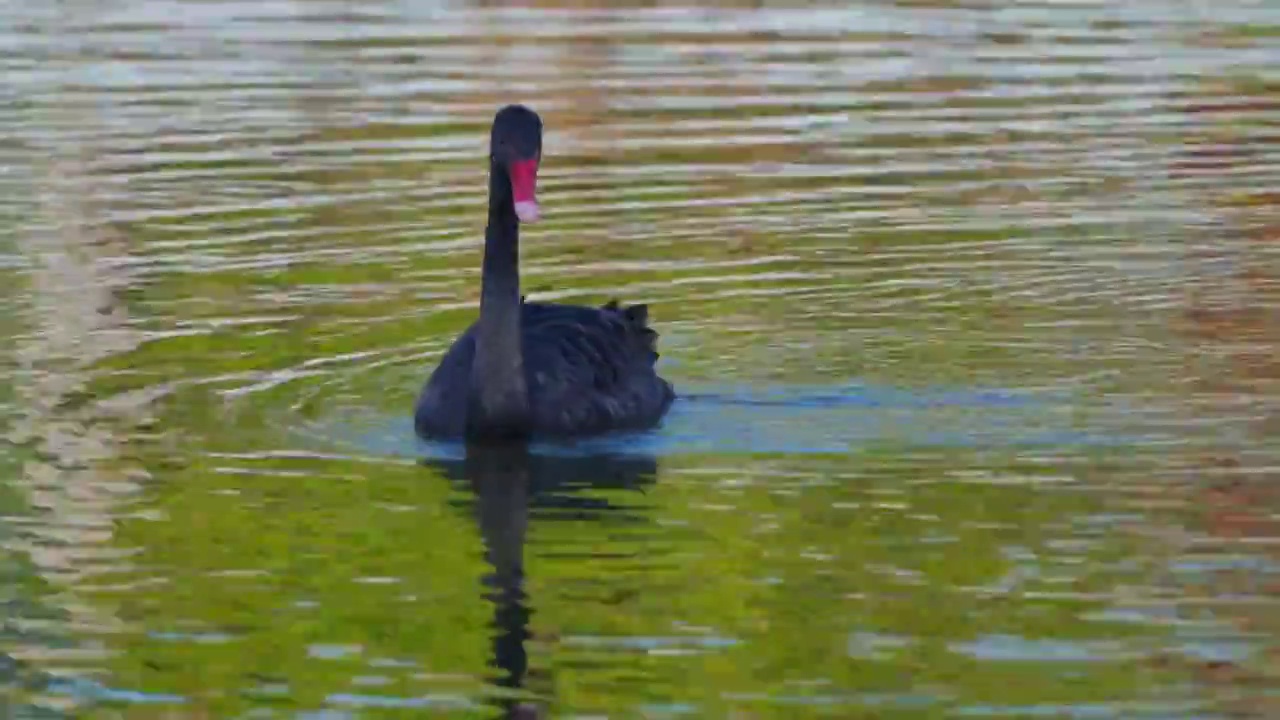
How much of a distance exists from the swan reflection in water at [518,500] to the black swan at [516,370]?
0.17m

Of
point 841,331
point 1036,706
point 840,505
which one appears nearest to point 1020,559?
point 840,505

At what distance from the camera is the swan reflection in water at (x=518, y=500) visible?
31.1 ft

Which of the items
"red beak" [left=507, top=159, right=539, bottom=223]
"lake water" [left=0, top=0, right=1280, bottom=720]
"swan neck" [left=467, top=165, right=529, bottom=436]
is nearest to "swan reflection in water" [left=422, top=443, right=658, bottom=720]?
"lake water" [left=0, top=0, right=1280, bottom=720]

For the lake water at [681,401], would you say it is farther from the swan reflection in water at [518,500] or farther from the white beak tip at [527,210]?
the white beak tip at [527,210]

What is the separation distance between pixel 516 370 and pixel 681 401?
3.57ft

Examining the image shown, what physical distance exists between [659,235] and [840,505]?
20.5 ft

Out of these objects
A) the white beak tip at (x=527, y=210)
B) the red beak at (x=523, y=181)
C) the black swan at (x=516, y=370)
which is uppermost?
the red beak at (x=523, y=181)

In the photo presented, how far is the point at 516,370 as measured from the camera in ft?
40.6

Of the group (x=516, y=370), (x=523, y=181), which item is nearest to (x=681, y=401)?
(x=516, y=370)

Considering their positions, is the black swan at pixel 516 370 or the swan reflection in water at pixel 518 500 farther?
the black swan at pixel 516 370

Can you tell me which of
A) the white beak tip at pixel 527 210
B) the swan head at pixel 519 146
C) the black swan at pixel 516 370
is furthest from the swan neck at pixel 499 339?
the white beak tip at pixel 527 210

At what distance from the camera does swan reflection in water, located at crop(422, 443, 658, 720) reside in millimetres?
9469

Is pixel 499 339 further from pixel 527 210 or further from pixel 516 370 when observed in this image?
pixel 527 210

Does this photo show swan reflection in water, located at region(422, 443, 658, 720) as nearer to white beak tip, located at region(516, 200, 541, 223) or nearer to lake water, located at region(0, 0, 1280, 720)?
lake water, located at region(0, 0, 1280, 720)
